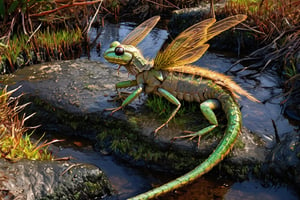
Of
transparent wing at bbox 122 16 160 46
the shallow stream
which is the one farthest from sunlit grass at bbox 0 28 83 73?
transparent wing at bbox 122 16 160 46

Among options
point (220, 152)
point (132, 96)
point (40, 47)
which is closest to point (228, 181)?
point (220, 152)

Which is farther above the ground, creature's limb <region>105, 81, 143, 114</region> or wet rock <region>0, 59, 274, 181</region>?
creature's limb <region>105, 81, 143, 114</region>

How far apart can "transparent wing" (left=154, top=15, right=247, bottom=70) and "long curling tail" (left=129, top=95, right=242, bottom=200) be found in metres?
0.53

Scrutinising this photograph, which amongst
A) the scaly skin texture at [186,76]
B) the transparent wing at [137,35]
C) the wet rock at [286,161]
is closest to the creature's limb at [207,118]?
the scaly skin texture at [186,76]

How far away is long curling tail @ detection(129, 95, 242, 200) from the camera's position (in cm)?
341

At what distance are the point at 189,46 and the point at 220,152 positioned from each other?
1.12 meters

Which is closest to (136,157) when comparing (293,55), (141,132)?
(141,132)

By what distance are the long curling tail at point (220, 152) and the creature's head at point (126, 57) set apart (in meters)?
0.89

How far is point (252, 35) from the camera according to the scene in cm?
687

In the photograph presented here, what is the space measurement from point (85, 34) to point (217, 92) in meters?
3.68

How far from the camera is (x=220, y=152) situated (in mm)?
3701

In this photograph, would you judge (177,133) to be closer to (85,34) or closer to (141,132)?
(141,132)

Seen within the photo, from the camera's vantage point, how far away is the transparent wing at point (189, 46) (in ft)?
13.5

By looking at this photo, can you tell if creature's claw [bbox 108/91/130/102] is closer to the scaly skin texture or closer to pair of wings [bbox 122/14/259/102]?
the scaly skin texture
